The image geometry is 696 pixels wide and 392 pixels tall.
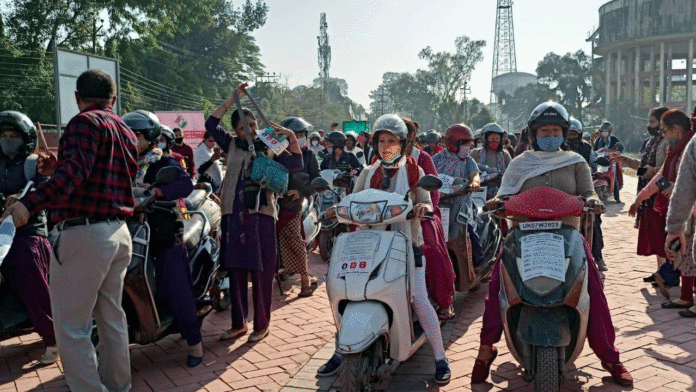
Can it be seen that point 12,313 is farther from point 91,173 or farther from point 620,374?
point 620,374

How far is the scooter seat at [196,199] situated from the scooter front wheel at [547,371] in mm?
3394

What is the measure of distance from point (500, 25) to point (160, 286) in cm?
9226

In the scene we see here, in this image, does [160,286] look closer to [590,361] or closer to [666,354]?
[590,361]

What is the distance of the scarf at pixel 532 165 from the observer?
417 centimetres

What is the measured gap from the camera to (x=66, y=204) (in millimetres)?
3600

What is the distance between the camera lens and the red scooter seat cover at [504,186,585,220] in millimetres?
3752

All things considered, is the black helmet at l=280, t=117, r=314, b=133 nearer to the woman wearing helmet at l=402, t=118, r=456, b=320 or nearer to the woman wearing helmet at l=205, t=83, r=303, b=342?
the woman wearing helmet at l=205, t=83, r=303, b=342

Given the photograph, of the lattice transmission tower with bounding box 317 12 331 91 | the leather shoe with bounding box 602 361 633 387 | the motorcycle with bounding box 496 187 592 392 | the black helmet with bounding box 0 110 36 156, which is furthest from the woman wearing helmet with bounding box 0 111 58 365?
the lattice transmission tower with bounding box 317 12 331 91

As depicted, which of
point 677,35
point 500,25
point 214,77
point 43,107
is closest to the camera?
point 43,107

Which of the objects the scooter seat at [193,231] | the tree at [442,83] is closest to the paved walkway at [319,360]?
the scooter seat at [193,231]

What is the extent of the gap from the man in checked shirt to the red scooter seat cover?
92.2 inches

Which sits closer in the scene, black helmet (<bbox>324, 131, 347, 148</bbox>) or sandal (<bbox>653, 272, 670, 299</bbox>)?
sandal (<bbox>653, 272, 670, 299</bbox>)

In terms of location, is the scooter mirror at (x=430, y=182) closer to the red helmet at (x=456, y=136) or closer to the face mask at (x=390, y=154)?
the face mask at (x=390, y=154)

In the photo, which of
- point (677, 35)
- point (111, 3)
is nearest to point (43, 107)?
point (111, 3)
